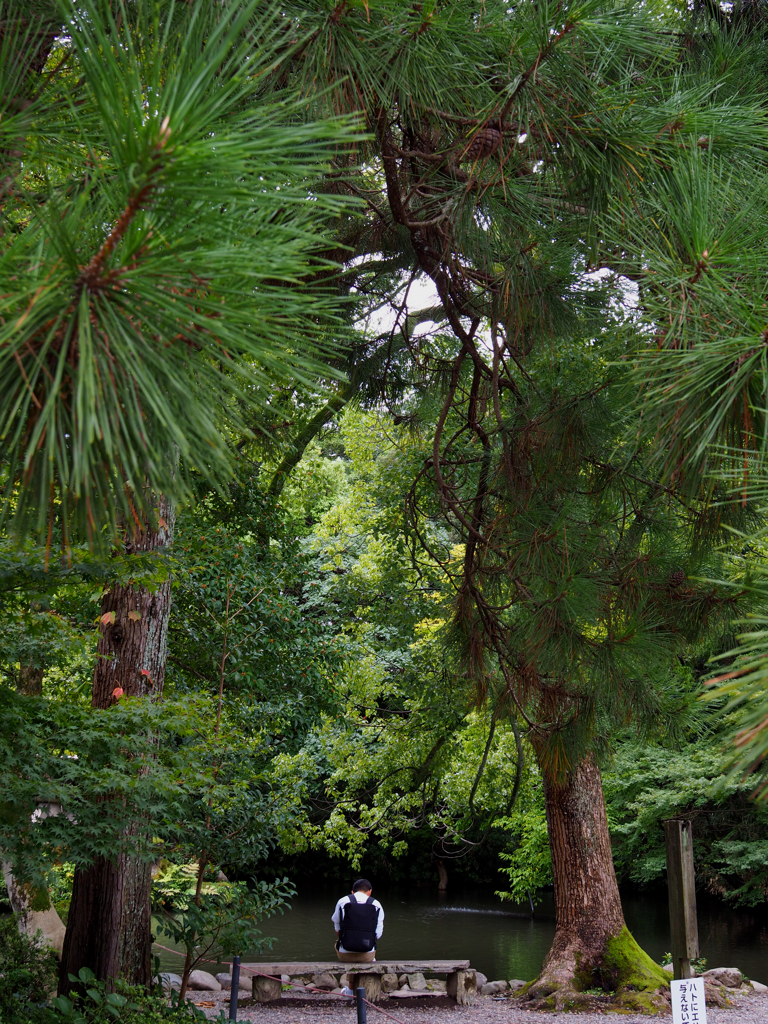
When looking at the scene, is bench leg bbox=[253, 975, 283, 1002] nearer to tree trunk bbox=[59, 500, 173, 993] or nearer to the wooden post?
tree trunk bbox=[59, 500, 173, 993]

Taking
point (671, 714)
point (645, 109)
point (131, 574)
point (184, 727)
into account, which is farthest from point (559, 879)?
point (645, 109)

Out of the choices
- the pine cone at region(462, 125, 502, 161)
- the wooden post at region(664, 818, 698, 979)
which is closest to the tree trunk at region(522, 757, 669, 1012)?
the wooden post at region(664, 818, 698, 979)

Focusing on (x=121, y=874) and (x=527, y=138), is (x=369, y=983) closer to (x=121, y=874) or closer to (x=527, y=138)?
(x=121, y=874)

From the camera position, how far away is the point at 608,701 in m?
3.83

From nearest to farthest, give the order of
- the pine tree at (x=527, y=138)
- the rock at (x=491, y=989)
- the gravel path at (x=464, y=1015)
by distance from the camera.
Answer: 1. the pine tree at (x=527, y=138)
2. the gravel path at (x=464, y=1015)
3. the rock at (x=491, y=989)

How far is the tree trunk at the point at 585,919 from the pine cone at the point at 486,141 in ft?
19.1

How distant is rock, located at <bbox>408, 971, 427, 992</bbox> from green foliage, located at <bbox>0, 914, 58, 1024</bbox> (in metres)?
3.78

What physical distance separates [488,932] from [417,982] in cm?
602

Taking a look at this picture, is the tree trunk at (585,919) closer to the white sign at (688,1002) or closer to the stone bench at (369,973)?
the stone bench at (369,973)

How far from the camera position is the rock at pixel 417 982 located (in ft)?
26.7

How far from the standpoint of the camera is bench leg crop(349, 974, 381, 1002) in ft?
24.9

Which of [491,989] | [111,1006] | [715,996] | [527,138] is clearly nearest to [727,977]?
[715,996]

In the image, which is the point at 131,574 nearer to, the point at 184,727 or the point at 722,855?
the point at 184,727

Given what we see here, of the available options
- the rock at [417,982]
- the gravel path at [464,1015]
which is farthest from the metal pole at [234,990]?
the rock at [417,982]
